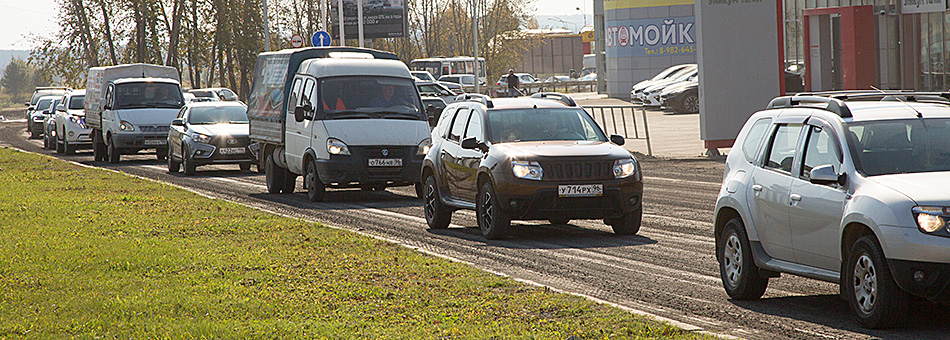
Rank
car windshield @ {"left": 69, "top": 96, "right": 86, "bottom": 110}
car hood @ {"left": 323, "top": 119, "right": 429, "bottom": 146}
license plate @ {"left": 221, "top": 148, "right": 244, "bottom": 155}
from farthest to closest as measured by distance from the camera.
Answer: car windshield @ {"left": 69, "top": 96, "right": 86, "bottom": 110}, license plate @ {"left": 221, "top": 148, "right": 244, "bottom": 155}, car hood @ {"left": 323, "top": 119, "right": 429, "bottom": 146}

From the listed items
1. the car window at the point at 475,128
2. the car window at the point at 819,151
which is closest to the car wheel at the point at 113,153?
the car window at the point at 475,128

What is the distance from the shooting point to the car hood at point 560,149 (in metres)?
12.7

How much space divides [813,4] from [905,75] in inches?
239

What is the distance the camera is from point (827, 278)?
7.79 metres

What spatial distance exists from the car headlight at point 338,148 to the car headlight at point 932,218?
11864mm

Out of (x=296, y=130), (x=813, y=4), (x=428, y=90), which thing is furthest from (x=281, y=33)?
(x=296, y=130)

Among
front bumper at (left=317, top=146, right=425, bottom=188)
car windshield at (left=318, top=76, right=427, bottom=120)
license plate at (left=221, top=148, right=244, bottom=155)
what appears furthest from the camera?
license plate at (left=221, top=148, right=244, bottom=155)

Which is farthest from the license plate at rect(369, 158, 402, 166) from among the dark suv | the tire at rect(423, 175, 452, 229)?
the dark suv

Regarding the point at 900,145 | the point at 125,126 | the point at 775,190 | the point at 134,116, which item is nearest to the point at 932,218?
the point at 900,145

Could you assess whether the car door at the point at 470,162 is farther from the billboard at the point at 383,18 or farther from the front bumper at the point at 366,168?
the billboard at the point at 383,18

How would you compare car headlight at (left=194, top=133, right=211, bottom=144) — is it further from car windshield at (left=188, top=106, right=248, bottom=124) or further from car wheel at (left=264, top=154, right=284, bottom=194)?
car wheel at (left=264, top=154, right=284, bottom=194)

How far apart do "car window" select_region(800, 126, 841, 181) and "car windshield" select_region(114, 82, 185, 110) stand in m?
24.1

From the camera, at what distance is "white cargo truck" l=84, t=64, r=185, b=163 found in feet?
95.9

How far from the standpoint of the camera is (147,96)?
1188 inches
